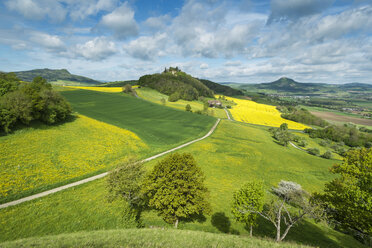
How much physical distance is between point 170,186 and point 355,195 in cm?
1595

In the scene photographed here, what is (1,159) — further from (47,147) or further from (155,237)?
(155,237)

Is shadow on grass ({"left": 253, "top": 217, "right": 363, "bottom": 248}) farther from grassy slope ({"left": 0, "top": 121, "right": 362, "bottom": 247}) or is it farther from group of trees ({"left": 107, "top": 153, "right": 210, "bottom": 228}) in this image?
group of trees ({"left": 107, "top": 153, "right": 210, "bottom": 228})

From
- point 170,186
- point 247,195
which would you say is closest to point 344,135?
point 247,195

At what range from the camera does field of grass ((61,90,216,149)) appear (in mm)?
50125

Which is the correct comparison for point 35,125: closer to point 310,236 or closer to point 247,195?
point 247,195

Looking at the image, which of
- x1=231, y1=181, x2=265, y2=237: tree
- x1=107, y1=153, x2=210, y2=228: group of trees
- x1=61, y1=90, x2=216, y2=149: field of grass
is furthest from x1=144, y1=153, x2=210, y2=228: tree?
x1=61, y1=90, x2=216, y2=149: field of grass

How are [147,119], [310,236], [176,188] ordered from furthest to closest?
[147,119] → [310,236] → [176,188]

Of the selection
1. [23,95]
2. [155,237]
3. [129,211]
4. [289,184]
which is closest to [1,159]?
[23,95]

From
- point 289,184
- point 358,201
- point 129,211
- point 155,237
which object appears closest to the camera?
point 155,237

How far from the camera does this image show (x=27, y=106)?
3372 cm

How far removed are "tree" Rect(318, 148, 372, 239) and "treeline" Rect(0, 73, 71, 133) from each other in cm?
5247

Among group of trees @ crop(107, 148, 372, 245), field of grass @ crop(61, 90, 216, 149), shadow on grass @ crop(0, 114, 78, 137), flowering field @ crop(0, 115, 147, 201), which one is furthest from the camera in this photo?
field of grass @ crop(61, 90, 216, 149)

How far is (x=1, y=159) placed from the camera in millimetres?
24672

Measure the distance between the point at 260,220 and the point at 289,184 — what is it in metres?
8.90
